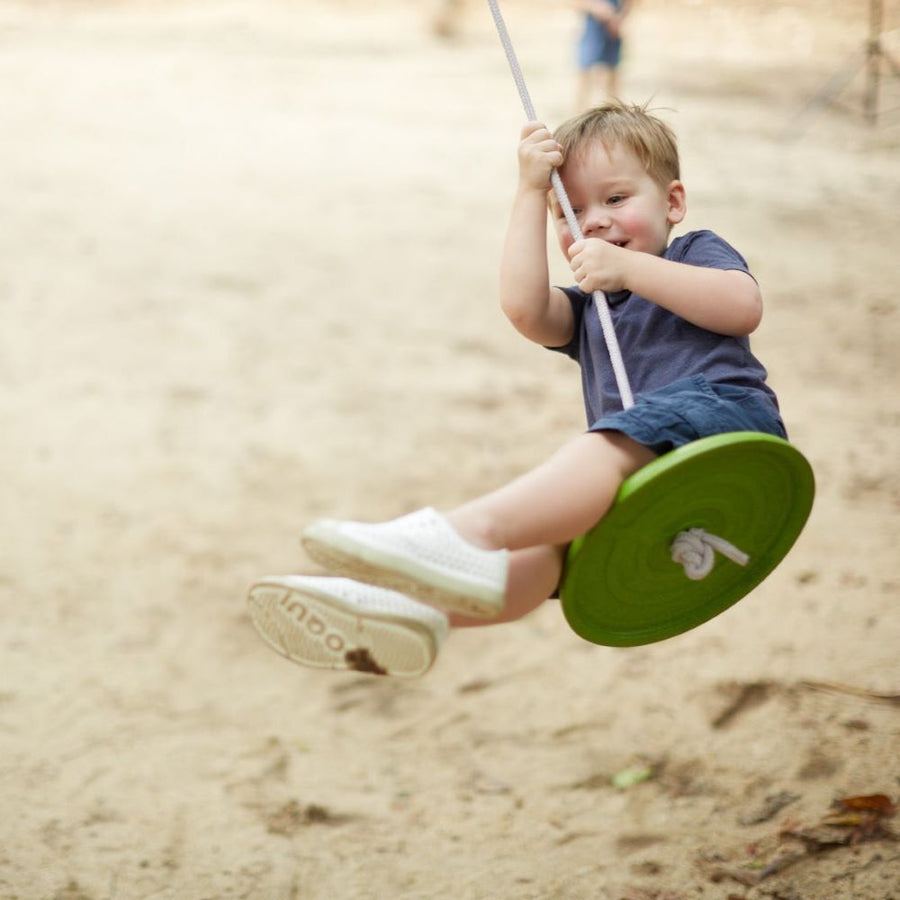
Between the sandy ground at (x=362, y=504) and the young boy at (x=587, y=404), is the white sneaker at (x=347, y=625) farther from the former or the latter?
the sandy ground at (x=362, y=504)

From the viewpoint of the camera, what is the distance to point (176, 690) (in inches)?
184

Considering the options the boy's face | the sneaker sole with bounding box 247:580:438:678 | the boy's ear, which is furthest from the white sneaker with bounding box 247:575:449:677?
the boy's ear

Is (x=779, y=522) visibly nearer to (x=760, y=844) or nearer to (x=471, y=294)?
(x=760, y=844)

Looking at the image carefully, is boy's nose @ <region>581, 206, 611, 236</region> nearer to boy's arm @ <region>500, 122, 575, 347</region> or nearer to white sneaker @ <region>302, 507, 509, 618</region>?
boy's arm @ <region>500, 122, 575, 347</region>

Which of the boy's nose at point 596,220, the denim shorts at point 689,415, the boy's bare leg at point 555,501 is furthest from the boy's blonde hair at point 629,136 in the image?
the boy's bare leg at point 555,501

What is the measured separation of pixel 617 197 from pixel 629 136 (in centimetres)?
12

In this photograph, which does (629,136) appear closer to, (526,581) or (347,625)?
(526,581)

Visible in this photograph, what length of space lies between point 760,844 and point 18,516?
3743 millimetres

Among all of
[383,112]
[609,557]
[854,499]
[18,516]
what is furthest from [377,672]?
[383,112]

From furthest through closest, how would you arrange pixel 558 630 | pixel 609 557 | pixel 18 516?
pixel 18 516, pixel 558 630, pixel 609 557

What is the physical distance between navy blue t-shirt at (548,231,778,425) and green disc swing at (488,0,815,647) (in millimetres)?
119

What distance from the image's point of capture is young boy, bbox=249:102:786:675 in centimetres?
211

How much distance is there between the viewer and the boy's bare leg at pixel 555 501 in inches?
85.1

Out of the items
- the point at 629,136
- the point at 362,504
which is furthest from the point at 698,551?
the point at 362,504
